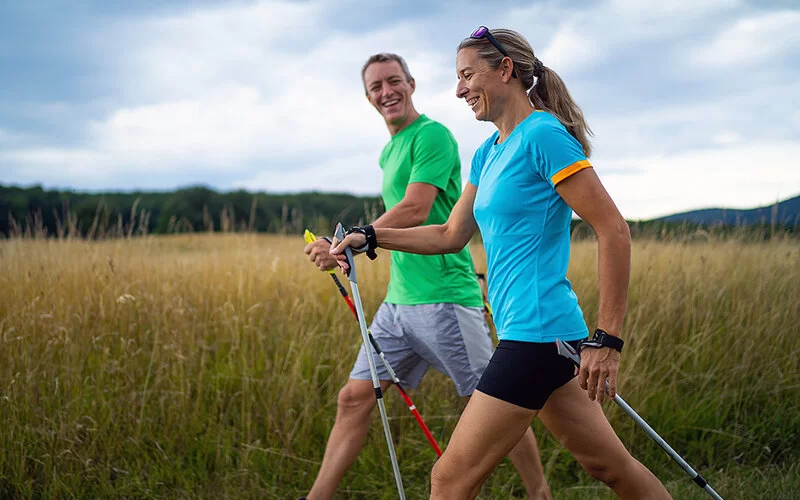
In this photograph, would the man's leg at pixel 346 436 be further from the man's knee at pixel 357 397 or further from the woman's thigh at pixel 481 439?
the woman's thigh at pixel 481 439

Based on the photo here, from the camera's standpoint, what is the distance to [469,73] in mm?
2496

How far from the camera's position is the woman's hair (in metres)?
2.47

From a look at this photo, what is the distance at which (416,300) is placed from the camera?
3520 mm

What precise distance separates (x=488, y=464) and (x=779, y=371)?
4.30 meters

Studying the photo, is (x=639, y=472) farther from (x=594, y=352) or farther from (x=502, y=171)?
(x=502, y=171)

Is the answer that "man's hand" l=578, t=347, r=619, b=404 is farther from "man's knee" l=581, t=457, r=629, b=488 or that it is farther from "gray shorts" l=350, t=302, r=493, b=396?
"gray shorts" l=350, t=302, r=493, b=396

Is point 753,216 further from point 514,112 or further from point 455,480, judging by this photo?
point 455,480

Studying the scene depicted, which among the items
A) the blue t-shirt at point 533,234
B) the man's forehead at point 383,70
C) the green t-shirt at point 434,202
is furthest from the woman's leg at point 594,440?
the man's forehead at point 383,70

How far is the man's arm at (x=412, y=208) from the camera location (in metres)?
3.48

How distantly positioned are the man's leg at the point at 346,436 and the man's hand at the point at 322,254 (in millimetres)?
729

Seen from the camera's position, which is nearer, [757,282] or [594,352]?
[594,352]

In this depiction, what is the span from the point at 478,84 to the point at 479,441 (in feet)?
3.96

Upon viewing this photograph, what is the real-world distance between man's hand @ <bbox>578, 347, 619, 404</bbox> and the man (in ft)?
4.12

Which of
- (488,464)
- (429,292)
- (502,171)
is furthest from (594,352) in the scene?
(429,292)
